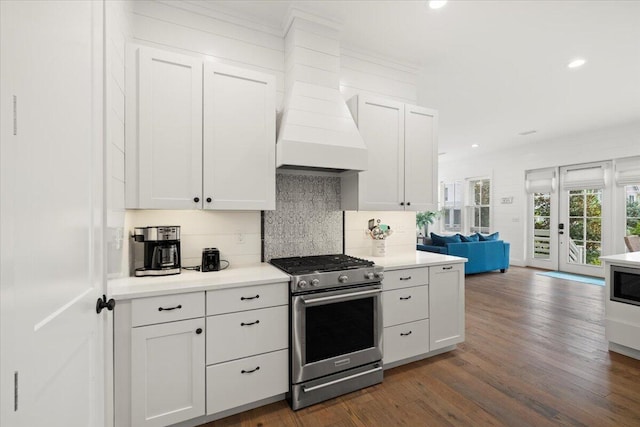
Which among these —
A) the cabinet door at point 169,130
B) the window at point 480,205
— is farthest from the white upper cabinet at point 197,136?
the window at point 480,205

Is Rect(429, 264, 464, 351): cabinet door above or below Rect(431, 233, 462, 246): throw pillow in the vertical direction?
below

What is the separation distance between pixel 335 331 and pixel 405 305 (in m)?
0.72

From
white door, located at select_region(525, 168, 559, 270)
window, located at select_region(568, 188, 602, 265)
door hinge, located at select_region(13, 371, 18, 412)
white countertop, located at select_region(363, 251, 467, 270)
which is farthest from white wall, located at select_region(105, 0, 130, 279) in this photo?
white door, located at select_region(525, 168, 559, 270)

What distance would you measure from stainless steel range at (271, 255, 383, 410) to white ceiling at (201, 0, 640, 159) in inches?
83.1

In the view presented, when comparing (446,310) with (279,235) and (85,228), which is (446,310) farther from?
(85,228)

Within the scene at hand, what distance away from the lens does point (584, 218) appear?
20.5 feet

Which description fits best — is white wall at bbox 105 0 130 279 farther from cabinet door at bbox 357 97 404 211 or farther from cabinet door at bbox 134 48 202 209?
cabinet door at bbox 357 97 404 211

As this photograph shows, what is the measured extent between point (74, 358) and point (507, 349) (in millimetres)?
3343

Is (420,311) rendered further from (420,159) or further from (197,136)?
(197,136)

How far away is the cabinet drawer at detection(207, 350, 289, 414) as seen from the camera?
191 centimetres

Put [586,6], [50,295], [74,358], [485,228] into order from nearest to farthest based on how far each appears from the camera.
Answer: [50,295], [74,358], [586,6], [485,228]

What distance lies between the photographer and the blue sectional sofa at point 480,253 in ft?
19.3

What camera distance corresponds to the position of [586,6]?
2447 millimetres

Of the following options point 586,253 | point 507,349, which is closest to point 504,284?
point 586,253
